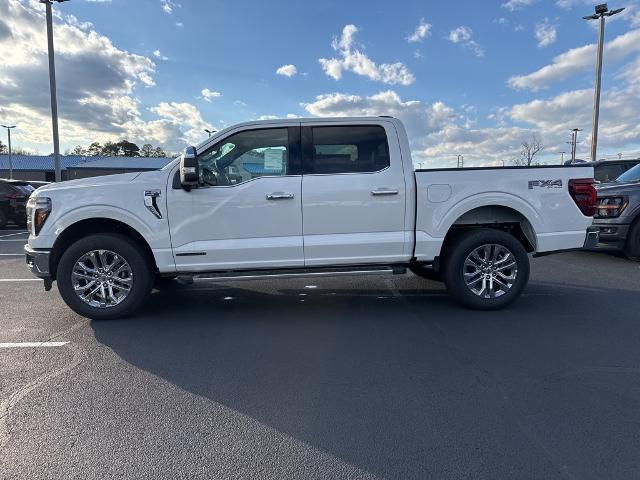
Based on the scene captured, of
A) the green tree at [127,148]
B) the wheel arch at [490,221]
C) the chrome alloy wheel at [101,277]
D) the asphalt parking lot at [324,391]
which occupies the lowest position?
the asphalt parking lot at [324,391]

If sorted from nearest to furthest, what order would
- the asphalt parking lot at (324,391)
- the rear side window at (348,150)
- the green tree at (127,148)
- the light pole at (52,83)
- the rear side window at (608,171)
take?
the asphalt parking lot at (324,391)
the rear side window at (348,150)
the rear side window at (608,171)
the light pole at (52,83)
the green tree at (127,148)

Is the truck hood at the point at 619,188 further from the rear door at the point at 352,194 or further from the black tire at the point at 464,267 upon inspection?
the rear door at the point at 352,194

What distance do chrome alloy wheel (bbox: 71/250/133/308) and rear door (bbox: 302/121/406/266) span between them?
2.02m

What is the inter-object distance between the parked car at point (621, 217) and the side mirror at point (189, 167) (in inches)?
286

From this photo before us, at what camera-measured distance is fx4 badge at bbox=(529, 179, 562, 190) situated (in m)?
5.18

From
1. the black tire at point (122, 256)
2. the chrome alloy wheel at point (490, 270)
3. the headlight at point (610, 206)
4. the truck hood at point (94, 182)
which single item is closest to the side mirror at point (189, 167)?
the truck hood at point (94, 182)

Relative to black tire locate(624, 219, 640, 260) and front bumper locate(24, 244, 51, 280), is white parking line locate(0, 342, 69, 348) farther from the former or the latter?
black tire locate(624, 219, 640, 260)

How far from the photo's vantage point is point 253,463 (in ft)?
8.09

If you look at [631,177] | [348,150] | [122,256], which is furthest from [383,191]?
[631,177]

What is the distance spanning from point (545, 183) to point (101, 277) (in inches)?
201

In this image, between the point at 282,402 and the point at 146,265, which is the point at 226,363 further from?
the point at 146,265

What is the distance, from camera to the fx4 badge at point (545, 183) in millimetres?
5180

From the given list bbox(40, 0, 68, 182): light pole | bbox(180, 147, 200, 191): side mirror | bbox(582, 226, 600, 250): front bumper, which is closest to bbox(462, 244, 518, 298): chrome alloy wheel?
bbox(582, 226, 600, 250): front bumper

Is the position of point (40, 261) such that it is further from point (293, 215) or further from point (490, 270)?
point (490, 270)
